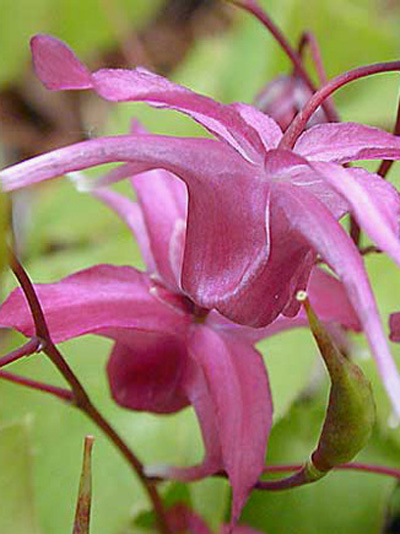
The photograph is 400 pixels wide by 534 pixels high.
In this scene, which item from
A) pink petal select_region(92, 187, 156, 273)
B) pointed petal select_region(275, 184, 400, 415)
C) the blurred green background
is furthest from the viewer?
the blurred green background

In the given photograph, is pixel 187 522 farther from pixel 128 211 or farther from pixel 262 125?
pixel 262 125

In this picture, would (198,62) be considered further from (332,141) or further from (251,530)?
(332,141)

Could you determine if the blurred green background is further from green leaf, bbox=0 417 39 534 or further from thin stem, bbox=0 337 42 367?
thin stem, bbox=0 337 42 367

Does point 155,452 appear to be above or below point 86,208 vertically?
above

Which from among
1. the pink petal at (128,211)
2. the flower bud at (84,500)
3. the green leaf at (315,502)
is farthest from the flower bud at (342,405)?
the green leaf at (315,502)

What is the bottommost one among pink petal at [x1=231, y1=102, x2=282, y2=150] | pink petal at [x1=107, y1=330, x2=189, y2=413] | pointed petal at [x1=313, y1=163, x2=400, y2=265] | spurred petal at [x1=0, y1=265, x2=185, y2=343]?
pink petal at [x1=107, y1=330, x2=189, y2=413]

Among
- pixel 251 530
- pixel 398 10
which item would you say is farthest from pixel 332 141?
pixel 398 10

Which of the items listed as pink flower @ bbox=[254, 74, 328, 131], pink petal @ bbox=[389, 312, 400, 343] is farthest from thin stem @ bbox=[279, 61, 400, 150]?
pink flower @ bbox=[254, 74, 328, 131]
